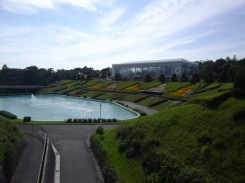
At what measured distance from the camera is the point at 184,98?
51094 millimetres

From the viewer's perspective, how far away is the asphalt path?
19.5m

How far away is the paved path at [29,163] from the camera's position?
63.9 ft

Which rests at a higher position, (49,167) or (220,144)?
(220,144)

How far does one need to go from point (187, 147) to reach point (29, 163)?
1200cm

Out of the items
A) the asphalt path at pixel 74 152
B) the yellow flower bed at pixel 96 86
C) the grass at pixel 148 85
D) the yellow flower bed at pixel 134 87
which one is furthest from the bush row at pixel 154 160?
the yellow flower bed at pixel 96 86

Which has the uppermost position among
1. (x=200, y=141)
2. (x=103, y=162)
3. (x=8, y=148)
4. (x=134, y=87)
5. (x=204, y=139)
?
(x=204, y=139)

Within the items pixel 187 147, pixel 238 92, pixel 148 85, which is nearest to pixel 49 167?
pixel 187 147

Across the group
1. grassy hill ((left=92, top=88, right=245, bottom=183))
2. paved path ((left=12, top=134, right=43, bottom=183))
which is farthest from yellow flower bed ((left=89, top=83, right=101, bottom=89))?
grassy hill ((left=92, top=88, right=245, bottom=183))

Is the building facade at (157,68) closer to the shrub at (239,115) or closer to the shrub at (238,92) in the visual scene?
the shrub at (238,92)

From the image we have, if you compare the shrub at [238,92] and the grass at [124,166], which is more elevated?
the shrub at [238,92]

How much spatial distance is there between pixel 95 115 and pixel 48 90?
63.5 meters

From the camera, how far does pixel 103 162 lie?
796 inches

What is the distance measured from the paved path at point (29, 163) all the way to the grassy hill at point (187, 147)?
15.5ft

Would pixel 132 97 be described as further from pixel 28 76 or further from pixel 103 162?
pixel 28 76
